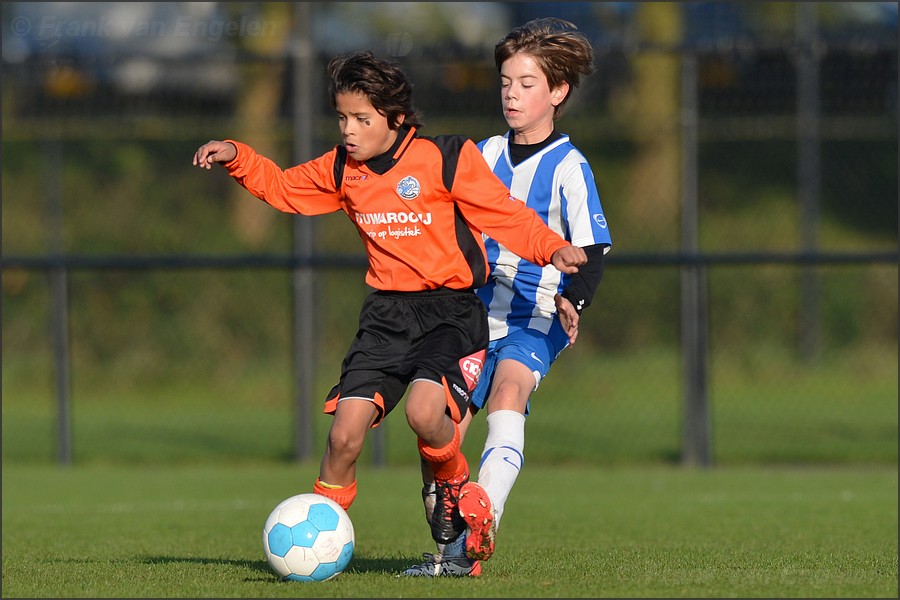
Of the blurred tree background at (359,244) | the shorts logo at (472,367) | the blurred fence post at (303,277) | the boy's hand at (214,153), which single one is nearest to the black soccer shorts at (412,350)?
the shorts logo at (472,367)

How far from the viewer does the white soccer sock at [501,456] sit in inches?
194

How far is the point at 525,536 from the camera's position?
6754mm

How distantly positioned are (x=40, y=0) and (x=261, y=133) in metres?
3.30

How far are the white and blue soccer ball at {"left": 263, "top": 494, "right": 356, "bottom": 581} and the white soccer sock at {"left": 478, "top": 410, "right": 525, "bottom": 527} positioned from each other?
0.55 m

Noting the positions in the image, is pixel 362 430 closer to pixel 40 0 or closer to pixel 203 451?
pixel 203 451

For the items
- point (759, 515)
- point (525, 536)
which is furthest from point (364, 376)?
point (759, 515)

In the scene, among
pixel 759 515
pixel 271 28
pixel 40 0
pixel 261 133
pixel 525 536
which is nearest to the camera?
pixel 525 536

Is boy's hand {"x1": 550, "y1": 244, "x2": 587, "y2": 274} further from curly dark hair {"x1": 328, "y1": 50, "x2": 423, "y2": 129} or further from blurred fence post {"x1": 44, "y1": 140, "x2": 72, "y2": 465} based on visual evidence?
blurred fence post {"x1": 44, "y1": 140, "x2": 72, "y2": 465}

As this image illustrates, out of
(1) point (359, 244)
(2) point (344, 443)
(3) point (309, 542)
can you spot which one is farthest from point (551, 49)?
(1) point (359, 244)

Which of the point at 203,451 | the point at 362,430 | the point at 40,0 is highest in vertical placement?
the point at 40,0

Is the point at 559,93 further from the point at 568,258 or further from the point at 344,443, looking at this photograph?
the point at 344,443

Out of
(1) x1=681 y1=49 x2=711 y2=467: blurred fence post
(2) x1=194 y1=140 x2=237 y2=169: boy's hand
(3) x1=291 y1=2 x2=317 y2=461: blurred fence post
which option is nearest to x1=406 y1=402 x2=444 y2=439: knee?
(2) x1=194 y1=140 x2=237 y2=169: boy's hand

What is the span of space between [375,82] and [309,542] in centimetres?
168

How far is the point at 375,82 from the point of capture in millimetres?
4891
